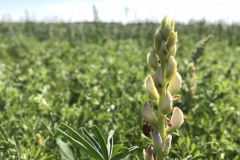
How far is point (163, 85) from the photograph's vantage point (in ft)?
3.48

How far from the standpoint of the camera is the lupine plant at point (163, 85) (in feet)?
3.31

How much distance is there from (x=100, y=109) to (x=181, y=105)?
3.24 ft

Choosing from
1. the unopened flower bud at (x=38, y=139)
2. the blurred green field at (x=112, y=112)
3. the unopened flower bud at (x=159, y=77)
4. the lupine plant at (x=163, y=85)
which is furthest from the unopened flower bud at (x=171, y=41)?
the unopened flower bud at (x=38, y=139)

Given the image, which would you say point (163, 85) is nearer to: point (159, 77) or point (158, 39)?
point (159, 77)

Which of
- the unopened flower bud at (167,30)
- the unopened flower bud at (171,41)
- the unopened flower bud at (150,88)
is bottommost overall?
the unopened flower bud at (150,88)

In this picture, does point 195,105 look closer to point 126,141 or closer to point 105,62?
point 126,141

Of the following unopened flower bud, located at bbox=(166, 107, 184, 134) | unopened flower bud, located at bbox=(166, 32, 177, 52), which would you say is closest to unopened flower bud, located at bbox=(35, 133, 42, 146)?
unopened flower bud, located at bbox=(166, 107, 184, 134)

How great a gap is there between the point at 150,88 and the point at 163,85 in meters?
0.07

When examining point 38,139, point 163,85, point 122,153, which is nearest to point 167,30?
point 163,85

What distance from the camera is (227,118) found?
2.39m

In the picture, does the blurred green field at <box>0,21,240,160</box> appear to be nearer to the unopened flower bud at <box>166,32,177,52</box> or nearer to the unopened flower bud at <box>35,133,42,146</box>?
the unopened flower bud at <box>35,133,42,146</box>

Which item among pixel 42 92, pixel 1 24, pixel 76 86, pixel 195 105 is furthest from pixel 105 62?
pixel 1 24

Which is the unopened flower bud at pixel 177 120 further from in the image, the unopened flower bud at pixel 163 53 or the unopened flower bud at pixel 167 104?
the unopened flower bud at pixel 163 53

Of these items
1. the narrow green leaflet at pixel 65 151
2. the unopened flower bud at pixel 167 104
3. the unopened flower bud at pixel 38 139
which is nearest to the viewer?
the unopened flower bud at pixel 167 104
